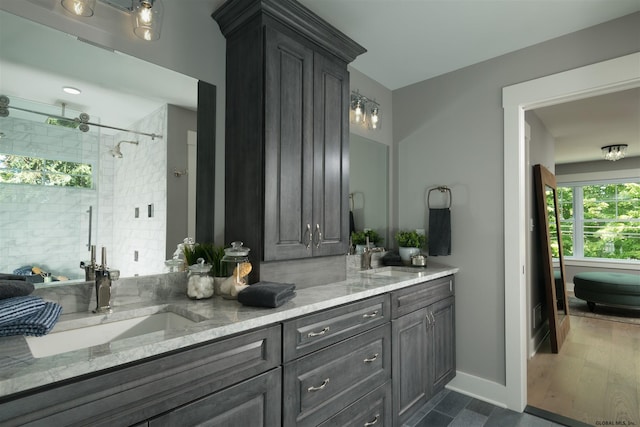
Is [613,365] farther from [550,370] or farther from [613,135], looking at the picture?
[613,135]

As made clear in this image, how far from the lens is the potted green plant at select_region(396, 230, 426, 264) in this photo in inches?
113

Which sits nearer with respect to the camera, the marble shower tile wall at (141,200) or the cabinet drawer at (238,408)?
the cabinet drawer at (238,408)

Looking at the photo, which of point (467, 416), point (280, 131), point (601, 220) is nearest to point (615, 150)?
point (601, 220)

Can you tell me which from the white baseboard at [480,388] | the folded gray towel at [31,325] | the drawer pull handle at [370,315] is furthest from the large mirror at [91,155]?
the white baseboard at [480,388]

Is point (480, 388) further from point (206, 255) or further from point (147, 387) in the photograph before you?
point (147, 387)

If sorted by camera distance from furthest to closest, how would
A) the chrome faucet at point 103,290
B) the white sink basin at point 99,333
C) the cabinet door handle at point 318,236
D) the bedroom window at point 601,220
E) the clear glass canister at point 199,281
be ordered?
the bedroom window at point 601,220
the cabinet door handle at point 318,236
the clear glass canister at point 199,281
the chrome faucet at point 103,290
the white sink basin at point 99,333

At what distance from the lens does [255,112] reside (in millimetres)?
1739

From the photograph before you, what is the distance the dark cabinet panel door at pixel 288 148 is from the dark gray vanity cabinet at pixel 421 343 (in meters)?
0.76

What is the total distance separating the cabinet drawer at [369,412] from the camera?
5.44 feet

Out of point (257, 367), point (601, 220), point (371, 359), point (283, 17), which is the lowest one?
point (371, 359)

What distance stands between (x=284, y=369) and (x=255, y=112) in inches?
48.3

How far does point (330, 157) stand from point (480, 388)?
7.02 ft

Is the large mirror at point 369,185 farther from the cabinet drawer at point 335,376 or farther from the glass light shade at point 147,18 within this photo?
the glass light shade at point 147,18

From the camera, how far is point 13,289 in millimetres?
1108
